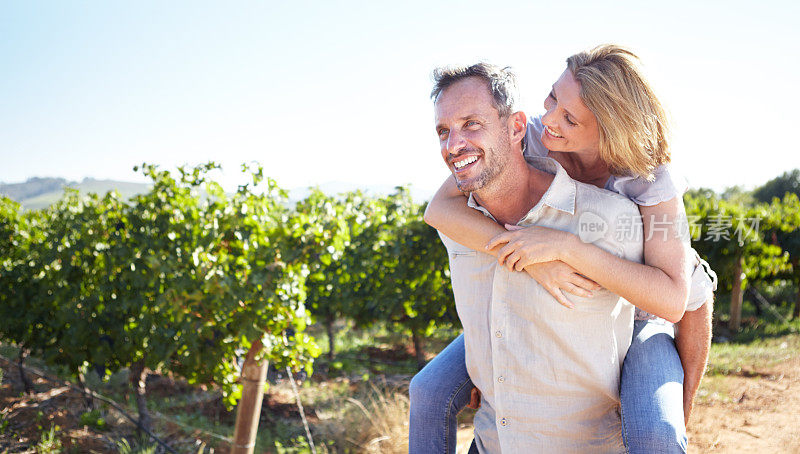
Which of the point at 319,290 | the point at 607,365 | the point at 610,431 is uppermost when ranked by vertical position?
the point at 607,365

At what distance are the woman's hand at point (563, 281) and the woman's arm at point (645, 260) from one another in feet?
0.12

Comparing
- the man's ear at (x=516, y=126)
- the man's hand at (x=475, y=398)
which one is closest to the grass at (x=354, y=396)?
the man's hand at (x=475, y=398)

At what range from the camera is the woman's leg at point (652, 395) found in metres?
1.56

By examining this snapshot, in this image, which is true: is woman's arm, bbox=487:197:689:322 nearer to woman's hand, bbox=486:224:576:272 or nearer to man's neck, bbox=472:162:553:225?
woman's hand, bbox=486:224:576:272

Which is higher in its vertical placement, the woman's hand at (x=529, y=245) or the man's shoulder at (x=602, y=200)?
the man's shoulder at (x=602, y=200)

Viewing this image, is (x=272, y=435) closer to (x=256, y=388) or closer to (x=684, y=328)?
(x=256, y=388)

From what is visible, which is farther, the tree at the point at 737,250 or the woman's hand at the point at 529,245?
the tree at the point at 737,250

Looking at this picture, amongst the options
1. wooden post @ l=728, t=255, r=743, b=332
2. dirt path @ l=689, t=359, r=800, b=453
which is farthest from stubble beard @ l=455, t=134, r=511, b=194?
wooden post @ l=728, t=255, r=743, b=332

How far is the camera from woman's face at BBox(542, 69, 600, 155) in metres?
1.88

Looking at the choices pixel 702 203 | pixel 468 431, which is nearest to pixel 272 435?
pixel 468 431

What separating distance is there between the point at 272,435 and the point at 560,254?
494 cm

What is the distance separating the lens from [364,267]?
7.95 m

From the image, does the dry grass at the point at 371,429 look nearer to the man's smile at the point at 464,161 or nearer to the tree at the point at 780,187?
the man's smile at the point at 464,161

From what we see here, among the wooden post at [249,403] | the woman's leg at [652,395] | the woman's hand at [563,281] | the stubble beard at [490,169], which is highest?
A: the stubble beard at [490,169]
